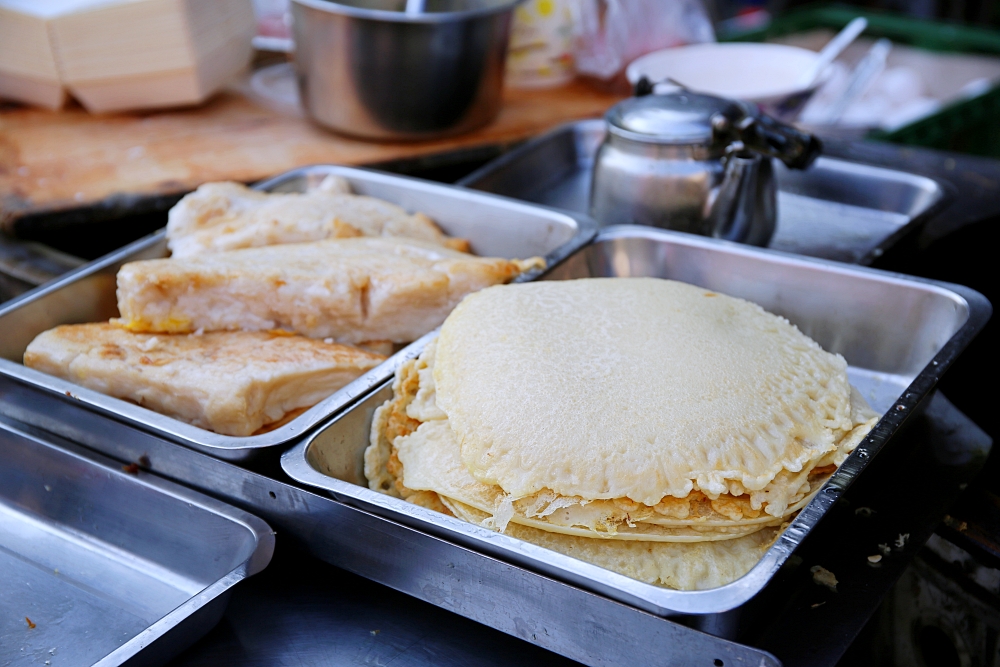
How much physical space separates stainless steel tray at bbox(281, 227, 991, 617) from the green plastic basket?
1.61m

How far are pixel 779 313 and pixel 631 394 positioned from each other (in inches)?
26.1

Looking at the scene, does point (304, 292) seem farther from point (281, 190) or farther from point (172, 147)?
point (172, 147)

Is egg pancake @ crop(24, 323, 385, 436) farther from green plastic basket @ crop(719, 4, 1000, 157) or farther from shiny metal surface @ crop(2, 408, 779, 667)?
green plastic basket @ crop(719, 4, 1000, 157)

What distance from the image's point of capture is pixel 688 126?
1.84m

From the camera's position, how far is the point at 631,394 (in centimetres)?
115

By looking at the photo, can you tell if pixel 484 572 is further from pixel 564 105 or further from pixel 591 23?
pixel 591 23

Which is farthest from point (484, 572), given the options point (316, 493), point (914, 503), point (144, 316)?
point (144, 316)

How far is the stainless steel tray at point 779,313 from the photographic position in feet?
3.16

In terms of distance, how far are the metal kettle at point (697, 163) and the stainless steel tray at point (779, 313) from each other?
16cm

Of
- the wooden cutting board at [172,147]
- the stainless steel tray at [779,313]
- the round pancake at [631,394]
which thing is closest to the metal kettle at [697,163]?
the stainless steel tray at [779,313]

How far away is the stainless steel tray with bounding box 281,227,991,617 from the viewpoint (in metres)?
0.96

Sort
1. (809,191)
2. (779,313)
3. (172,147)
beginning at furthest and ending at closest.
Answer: (172,147) < (809,191) < (779,313)

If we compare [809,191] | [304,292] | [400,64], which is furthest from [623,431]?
[400,64]

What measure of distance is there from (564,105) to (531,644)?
2.28m
